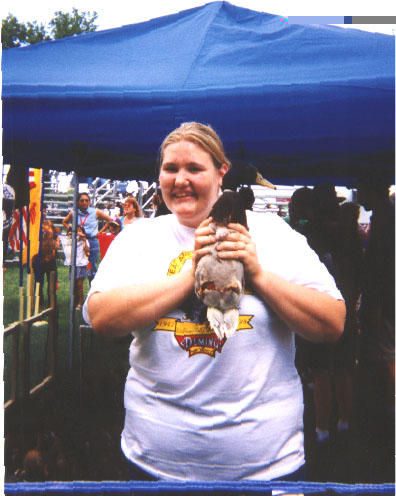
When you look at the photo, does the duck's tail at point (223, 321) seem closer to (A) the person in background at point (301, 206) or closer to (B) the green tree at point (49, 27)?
(B) the green tree at point (49, 27)

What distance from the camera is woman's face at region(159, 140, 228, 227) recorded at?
691mm

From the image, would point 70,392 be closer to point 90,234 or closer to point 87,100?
point 87,100

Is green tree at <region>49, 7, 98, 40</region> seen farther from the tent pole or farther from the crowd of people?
the tent pole

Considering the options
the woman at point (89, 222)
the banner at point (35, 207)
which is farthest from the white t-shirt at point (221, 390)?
the woman at point (89, 222)

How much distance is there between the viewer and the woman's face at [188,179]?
0.69 meters

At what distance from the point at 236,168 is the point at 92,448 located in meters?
1.08

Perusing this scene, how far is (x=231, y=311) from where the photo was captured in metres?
0.62

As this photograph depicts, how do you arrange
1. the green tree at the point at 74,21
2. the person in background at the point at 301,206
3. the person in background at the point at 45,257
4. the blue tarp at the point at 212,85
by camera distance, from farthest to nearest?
1. the person in background at the point at 45,257
2. the person in background at the point at 301,206
3. the blue tarp at the point at 212,85
4. the green tree at the point at 74,21

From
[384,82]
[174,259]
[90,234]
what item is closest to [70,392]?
[174,259]

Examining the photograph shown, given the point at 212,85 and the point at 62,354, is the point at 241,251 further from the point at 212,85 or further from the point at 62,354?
the point at 62,354

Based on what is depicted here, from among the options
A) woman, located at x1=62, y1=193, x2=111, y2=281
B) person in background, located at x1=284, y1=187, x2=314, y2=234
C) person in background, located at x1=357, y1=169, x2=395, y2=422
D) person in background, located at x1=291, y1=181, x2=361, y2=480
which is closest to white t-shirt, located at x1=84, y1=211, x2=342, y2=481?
person in background, located at x1=357, y1=169, x2=395, y2=422

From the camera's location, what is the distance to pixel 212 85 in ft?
4.04

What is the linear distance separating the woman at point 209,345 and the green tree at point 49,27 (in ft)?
1.73

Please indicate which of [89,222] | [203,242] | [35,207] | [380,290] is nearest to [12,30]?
[203,242]
